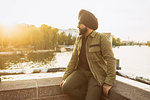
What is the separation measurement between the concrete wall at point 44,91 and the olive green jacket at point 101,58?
226 mm

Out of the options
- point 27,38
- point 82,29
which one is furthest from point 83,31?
point 27,38

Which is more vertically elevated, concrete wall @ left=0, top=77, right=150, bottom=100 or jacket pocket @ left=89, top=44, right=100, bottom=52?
jacket pocket @ left=89, top=44, right=100, bottom=52

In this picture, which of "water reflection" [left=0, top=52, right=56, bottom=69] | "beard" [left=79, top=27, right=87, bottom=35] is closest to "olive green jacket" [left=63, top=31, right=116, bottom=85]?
"beard" [left=79, top=27, right=87, bottom=35]

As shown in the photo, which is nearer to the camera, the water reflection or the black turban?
the black turban

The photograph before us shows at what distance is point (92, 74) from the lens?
104 inches

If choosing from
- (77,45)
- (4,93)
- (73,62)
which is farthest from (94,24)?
(4,93)

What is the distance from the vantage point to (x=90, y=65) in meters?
2.60

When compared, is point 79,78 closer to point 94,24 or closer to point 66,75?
point 66,75

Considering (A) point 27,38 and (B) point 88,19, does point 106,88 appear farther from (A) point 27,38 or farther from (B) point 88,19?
(A) point 27,38

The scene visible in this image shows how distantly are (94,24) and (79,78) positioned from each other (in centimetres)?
95

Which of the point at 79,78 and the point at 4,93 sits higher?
the point at 79,78

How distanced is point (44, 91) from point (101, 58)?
1.12 m

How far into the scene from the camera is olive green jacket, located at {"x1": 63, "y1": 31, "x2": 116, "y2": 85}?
97.6 inches

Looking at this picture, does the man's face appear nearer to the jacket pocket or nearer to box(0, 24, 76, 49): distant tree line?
the jacket pocket
